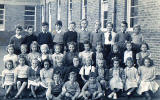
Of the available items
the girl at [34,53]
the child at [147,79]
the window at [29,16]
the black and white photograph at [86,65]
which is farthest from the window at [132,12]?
the window at [29,16]

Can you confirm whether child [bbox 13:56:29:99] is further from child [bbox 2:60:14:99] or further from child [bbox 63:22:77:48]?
child [bbox 63:22:77:48]

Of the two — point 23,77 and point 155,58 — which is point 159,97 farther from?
point 23,77

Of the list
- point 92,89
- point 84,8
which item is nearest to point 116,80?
point 92,89

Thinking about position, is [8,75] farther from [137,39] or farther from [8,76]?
[137,39]

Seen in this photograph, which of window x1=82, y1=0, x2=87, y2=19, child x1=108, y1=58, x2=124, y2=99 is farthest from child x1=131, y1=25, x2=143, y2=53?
window x1=82, y1=0, x2=87, y2=19

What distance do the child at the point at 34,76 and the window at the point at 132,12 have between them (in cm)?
483

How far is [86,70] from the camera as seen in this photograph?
8.51 m

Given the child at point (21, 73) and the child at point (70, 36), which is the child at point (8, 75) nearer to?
the child at point (21, 73)

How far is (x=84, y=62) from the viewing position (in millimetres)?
8781

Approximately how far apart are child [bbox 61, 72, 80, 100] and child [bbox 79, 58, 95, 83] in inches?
24.7

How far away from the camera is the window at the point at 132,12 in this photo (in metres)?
11.5

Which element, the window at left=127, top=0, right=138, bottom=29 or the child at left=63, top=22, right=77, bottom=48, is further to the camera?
the window at left=127, top=0, right=138, bottom=29

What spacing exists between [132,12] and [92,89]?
5.04 meters

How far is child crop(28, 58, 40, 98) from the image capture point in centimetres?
807
